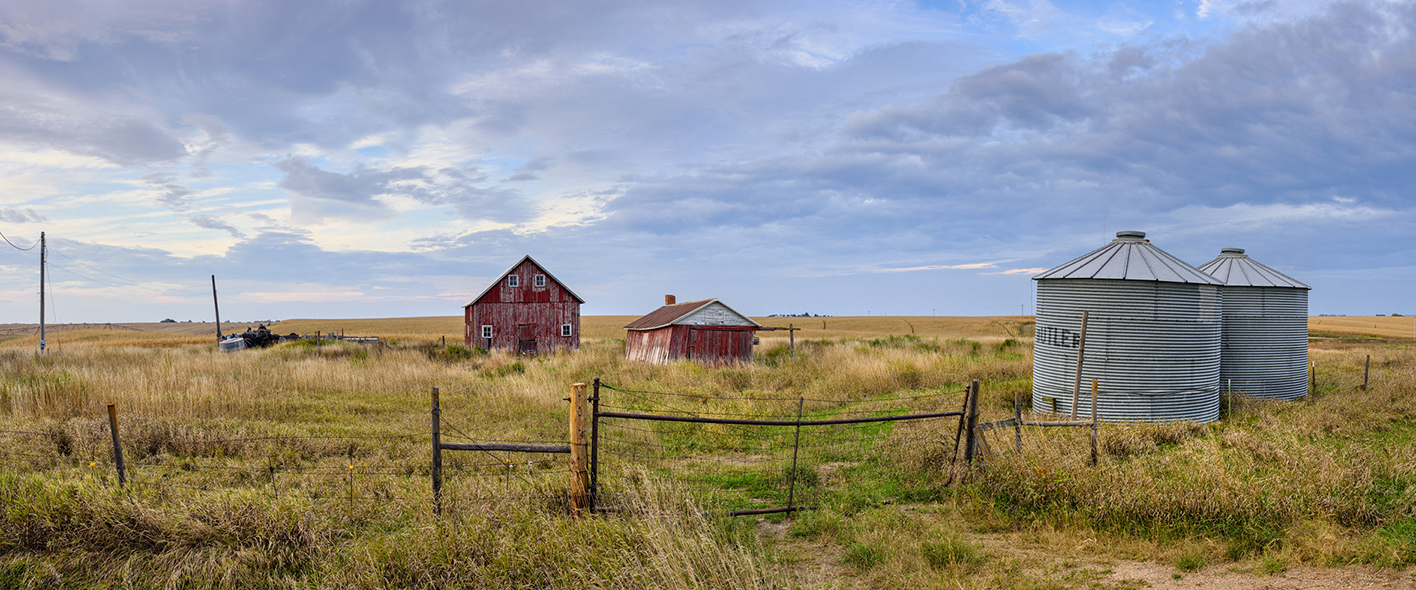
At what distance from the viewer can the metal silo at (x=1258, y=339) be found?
18.4 meters

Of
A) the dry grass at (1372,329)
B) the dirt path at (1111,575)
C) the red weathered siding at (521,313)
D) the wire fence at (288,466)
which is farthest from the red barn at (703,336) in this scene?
the dry grass at (1372,329)

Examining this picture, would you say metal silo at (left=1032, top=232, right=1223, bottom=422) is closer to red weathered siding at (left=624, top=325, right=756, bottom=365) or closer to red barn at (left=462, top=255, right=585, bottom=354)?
red weathered siding at (left=624, top=325, right=756, bottom=365)

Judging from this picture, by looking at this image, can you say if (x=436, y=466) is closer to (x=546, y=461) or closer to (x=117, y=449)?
(x=546, y=461)

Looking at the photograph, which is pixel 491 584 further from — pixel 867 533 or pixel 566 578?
pixel 867 533

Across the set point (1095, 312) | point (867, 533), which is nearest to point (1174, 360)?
point (1095, 312)

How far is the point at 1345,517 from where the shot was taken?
7.68m

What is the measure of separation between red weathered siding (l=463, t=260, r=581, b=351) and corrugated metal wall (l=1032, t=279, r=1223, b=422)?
24.5 m

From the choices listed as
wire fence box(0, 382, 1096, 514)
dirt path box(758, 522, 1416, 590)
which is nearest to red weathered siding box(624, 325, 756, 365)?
wire fence box(0, 382, 1096, 514)

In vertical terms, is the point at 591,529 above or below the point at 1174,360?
below

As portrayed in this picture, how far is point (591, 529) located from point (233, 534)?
3508 mm

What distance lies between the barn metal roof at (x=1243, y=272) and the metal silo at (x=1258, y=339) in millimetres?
25

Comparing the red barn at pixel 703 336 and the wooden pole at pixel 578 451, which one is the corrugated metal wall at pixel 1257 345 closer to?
the red barn at pixel 703 336

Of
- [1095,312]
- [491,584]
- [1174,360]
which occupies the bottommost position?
[491,584]

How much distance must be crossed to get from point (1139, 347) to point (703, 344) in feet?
52.7
